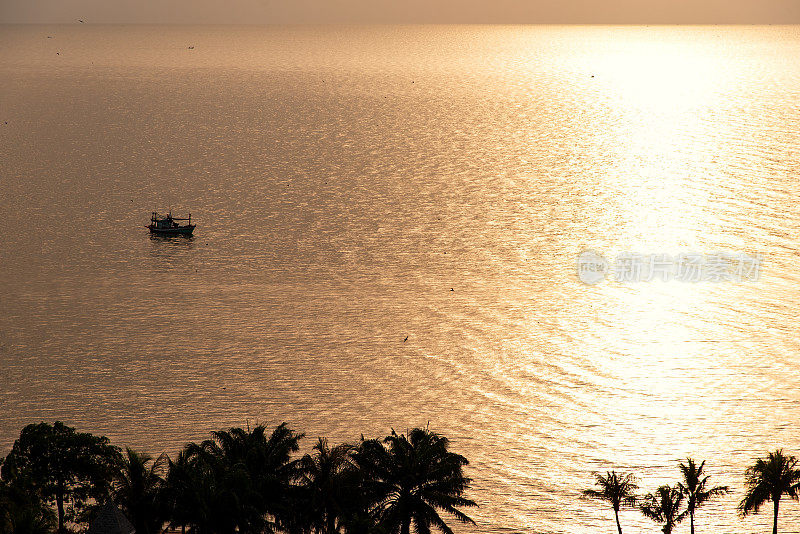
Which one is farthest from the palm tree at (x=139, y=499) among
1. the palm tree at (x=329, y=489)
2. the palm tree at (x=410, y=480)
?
the palm tree at (x=410, y=480)

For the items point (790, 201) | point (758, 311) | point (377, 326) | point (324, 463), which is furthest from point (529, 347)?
point (790, 201)

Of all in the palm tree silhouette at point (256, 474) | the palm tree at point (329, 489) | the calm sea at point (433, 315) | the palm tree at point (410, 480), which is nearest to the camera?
the palm tree silhouette at point (256, 474)

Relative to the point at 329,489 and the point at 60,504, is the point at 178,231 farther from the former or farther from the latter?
the point at 329,489

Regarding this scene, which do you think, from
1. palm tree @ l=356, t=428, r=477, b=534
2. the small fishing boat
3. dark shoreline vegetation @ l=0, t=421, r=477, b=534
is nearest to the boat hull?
the small fishing boat

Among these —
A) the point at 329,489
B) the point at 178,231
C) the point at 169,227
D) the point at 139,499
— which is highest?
the point at 169,227

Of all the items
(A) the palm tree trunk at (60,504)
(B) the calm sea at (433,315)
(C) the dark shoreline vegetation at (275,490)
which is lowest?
(A) the palm tree trunk at (60,504)

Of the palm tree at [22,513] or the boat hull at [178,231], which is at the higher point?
the boat hull at [178,231]

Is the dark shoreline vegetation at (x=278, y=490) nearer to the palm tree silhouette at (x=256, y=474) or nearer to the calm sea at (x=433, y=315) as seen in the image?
the palm tree silhouette at (x=256, y=474)

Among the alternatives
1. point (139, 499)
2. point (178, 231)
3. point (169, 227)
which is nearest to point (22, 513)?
point (139, 499)

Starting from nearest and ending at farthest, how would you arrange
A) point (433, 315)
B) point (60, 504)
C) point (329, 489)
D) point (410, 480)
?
point (329, 489)
point (410, 480)
point (60, 504)
point (433, 315)

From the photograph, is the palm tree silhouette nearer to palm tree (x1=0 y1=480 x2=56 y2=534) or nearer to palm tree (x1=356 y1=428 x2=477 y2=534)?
palm tree (x1=356 y1=428 x2=477 y2=534)

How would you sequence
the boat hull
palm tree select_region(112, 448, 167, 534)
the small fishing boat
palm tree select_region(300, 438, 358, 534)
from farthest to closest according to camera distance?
the small fishing boat
the boat hull
palm tree select_region(112, 448, 167, 534)
palm tree select_region(300, 438, 358, 534)

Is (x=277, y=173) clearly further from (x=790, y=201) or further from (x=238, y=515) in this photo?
(x=238, y=515)

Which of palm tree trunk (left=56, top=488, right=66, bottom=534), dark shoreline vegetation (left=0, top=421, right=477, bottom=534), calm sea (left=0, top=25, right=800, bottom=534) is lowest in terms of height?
palm tree trunk (left=56, top=488, right=66, bottom=534)
